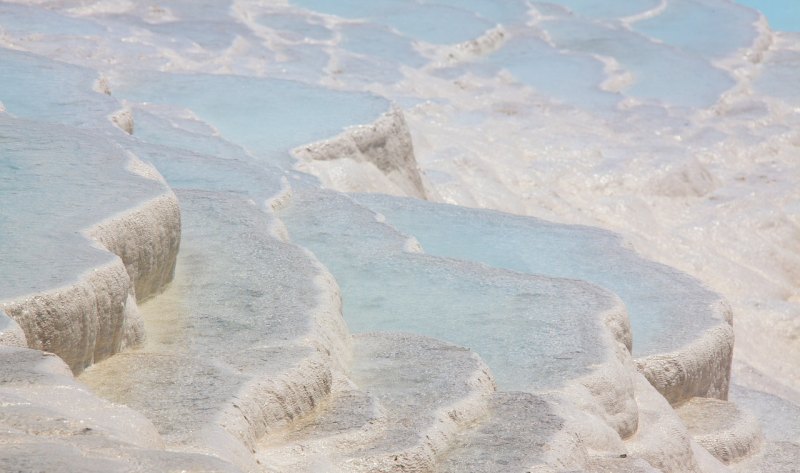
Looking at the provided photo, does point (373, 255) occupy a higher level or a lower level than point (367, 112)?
higher

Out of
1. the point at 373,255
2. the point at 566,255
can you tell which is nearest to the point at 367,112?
the point at 566,255

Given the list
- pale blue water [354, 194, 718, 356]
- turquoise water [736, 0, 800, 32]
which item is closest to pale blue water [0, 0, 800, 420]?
pale blue water [354, 194, 718, 356]

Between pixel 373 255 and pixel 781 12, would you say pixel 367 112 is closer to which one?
pixel 373 255

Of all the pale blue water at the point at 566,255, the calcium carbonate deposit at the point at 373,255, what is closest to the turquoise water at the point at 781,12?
the calcium carbonate deposit at the point at 373,255

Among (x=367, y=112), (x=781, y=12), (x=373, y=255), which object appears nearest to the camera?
(x=373, y=255)

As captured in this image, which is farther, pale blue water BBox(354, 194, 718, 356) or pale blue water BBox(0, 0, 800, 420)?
pale blue water BBox(354, 194, 718, 356)

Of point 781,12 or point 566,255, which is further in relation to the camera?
point 781,12

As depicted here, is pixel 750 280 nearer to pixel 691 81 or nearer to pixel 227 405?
pixel 691 81

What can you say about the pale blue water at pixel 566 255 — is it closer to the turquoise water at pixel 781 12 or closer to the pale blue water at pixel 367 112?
the pale blue water at pixel 367 112

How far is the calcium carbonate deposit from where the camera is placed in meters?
2.65

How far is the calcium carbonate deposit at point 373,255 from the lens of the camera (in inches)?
104

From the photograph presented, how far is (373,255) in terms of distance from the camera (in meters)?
4.14

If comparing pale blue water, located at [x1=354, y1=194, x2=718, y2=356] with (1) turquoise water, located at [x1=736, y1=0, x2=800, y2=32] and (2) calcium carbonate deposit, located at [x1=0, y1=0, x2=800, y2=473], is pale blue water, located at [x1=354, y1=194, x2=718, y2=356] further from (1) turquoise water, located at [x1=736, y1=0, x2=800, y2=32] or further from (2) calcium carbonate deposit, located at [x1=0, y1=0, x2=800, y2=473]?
(1) turquoise water, located at [x1=736, y1=0, x2=800, y2=32]

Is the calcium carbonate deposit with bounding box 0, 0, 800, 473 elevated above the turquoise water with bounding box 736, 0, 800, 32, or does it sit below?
above
